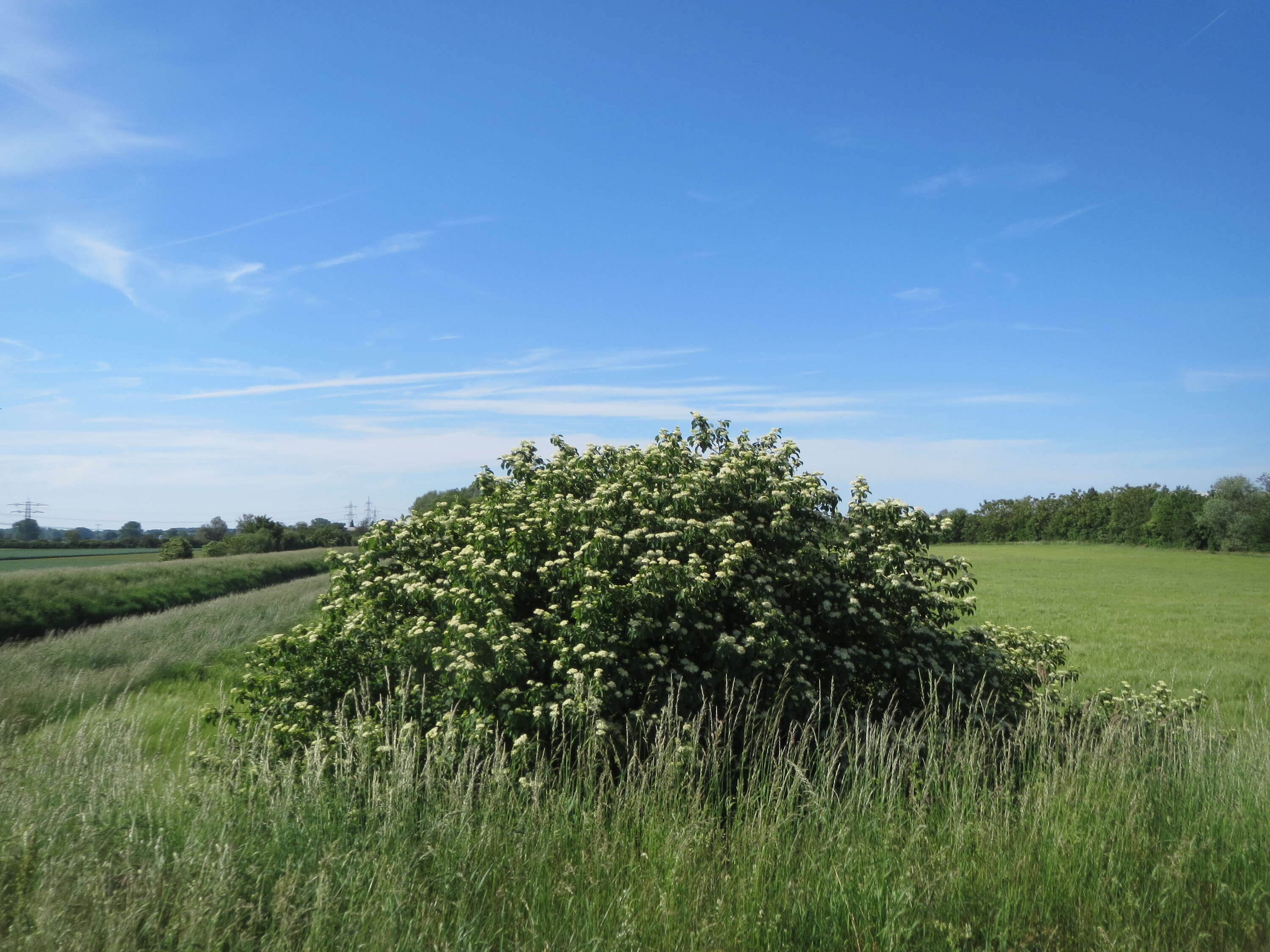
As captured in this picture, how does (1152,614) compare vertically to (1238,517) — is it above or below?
below

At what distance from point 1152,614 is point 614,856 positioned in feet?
126

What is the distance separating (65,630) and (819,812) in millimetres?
30946

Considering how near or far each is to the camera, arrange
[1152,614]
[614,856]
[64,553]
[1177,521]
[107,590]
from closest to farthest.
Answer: [614,856]
[107,590]
[1152,614]
[64,553]
[1177,521]

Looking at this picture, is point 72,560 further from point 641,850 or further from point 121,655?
point 641,850

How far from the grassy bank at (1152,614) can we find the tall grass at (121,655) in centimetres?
1747

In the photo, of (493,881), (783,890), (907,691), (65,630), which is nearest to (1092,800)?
(783,890)

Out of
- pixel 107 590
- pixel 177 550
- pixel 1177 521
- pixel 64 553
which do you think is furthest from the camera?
pixel 1177 521

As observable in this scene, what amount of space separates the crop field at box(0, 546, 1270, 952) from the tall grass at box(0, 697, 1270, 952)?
0.06ft

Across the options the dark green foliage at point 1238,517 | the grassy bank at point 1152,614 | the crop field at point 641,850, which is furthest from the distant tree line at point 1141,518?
the crop field at point 641,850

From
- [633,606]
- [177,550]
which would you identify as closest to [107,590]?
[177,550]

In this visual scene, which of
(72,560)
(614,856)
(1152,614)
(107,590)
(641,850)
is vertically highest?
(614,856)

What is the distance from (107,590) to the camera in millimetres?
33969

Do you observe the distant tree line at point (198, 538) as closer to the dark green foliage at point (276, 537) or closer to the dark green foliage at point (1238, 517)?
the dark green foliage at point (276, 537)

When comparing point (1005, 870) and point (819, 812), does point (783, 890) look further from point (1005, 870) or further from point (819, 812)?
point (1005, 870)
